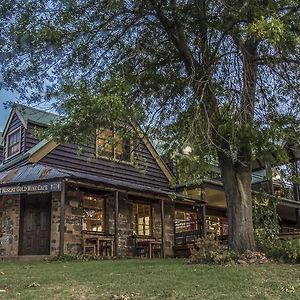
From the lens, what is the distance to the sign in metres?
16.7

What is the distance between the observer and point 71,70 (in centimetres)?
1312

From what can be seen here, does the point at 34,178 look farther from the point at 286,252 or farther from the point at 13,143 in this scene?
the point at 286,252

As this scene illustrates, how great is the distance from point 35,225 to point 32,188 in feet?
6.63

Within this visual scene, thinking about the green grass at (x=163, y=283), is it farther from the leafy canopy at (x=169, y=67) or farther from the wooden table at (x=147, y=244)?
the wooden table at (x=147, y=244)

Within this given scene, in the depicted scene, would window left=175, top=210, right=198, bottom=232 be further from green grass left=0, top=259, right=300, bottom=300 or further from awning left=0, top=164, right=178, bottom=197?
Result: green grass left=0, top=259, right=300, bottom=300

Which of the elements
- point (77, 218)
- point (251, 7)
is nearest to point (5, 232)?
point (77, 218)

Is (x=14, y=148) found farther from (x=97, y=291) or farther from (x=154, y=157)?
(x=97, y=291)

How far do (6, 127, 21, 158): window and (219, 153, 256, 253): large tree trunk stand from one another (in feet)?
34.8

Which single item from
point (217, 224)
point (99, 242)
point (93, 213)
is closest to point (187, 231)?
point (217, 224)

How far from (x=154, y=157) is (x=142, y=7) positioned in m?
11.6

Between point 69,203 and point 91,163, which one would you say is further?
point 91,163

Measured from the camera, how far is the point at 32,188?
17.0 metres

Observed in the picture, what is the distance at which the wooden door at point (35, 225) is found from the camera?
18.1m

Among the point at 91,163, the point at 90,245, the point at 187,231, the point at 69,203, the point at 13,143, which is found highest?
the point at 13,143
